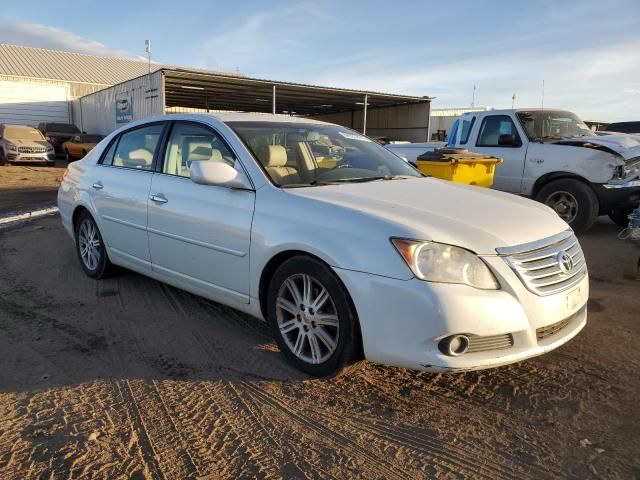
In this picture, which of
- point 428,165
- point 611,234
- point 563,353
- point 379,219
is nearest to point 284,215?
point 379,219

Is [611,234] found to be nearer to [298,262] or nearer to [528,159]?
[528,159]

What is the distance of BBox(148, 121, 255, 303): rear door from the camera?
3438mm

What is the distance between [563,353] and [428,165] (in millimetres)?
4370

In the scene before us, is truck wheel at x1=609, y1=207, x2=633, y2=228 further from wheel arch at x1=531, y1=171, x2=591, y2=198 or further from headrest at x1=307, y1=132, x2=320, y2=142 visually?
headrest at x1=307, y1=132, x2=320, y2=142

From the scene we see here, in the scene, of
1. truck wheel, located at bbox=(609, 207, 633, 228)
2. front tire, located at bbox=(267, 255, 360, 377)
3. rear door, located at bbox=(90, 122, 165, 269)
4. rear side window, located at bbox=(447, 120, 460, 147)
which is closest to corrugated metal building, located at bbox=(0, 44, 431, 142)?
rear side window, located at bbox=(447, 120, 460, 147)

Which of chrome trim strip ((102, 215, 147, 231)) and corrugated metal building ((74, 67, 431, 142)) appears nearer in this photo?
chrome trim strip ((102, 215, 147, 231))

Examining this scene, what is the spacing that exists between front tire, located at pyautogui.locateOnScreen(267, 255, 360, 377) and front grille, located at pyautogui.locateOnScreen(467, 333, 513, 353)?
62 centimetres

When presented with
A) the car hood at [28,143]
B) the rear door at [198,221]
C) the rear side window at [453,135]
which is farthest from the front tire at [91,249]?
the car hood at [28,143]

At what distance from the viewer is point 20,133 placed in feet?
62.2

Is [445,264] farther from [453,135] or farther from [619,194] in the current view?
[453,135]

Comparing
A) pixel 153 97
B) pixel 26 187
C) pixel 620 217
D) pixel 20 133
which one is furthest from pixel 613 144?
pixel 20 133

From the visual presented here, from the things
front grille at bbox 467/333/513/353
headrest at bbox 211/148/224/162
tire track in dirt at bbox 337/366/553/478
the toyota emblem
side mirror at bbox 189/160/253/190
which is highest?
headrest at bbox 211/148/224/162

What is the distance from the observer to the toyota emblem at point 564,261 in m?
3.01

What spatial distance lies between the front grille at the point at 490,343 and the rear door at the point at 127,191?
2724 mm
